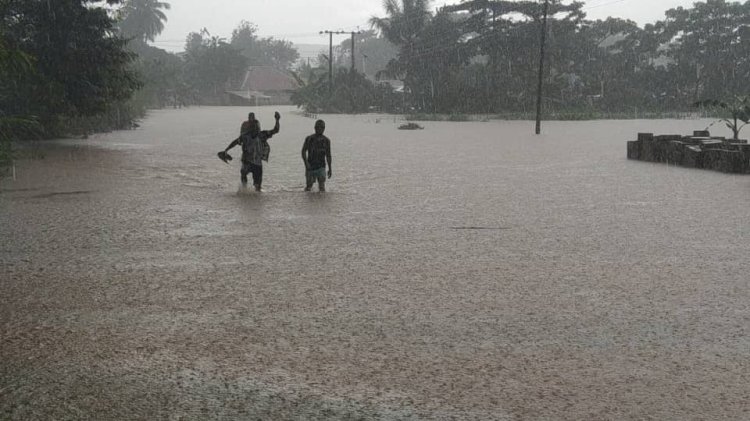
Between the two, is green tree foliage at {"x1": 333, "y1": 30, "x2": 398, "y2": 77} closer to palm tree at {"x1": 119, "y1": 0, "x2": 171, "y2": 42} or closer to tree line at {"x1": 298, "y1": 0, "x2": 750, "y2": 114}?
palm tree at {"x1": 119, "y1": 0, "x2": 171, "y2": 42}

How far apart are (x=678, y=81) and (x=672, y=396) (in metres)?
64.2

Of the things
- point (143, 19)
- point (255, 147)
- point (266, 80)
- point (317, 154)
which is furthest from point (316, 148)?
point (143, 19)

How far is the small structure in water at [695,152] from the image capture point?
1791 centimetres

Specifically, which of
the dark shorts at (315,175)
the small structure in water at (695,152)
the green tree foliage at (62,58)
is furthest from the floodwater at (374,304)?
the green tree foliage at (62,58)

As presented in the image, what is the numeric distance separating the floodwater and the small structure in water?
4.21 m

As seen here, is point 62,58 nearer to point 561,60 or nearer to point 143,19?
point 561,60

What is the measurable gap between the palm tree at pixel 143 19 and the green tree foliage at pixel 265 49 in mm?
21886

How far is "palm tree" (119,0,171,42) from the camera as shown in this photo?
106 metres

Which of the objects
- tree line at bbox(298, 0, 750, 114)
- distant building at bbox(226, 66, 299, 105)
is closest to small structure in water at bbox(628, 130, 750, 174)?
tree line at bbox(298, 0, 750, 114)

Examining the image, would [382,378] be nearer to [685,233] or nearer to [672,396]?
[672,396]

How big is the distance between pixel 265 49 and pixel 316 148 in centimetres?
12294

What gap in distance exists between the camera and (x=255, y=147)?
45.6ft

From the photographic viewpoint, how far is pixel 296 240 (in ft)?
31.5

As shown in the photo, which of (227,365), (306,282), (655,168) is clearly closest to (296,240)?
(306,282)
